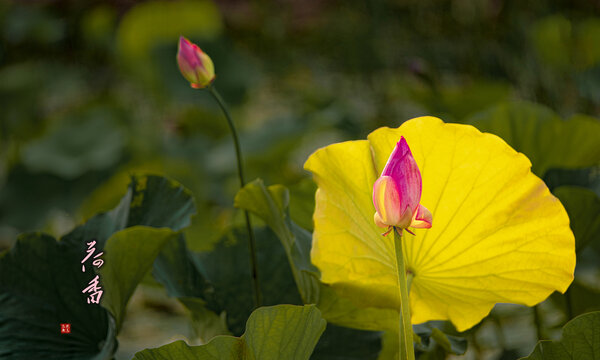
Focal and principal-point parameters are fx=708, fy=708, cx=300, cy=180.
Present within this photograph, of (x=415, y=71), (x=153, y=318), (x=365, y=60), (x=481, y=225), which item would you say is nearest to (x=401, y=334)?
(x=481, y=225)

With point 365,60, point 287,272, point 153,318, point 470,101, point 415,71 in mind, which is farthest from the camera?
point 365,60

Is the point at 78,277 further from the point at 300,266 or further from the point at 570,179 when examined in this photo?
the point at 570,179

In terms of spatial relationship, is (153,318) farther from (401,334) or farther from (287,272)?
(401,334)

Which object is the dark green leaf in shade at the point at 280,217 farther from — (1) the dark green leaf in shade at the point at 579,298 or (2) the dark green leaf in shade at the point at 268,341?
(1) the dark green leaf in shade at the point at 579,298

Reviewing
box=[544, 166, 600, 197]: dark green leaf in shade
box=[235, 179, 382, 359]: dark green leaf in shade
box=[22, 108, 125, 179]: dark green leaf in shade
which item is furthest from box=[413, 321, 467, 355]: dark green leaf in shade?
box=[22, 108, 125, 179]: dark green leaf in shade

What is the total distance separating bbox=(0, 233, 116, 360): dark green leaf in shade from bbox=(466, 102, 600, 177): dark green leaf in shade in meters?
0.24

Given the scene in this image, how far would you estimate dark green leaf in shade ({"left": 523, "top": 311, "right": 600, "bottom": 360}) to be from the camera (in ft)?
0.81

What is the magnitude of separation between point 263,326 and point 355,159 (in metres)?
0.07

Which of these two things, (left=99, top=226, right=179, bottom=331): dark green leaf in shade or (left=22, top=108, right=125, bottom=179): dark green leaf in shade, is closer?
(left=99, top=226, right=179, bottom=331): dark green leaf in shade

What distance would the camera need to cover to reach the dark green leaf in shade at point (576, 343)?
245 millimetres

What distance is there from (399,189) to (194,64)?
0.14 m

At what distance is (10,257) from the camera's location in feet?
1.08

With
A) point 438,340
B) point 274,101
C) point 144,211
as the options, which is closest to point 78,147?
point 274,101

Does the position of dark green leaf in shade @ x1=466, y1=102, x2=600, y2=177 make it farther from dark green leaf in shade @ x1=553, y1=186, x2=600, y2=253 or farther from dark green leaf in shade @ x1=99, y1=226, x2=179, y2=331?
dark green leaf in shade @ x1=99, y1=226, x2=179, y2=331
